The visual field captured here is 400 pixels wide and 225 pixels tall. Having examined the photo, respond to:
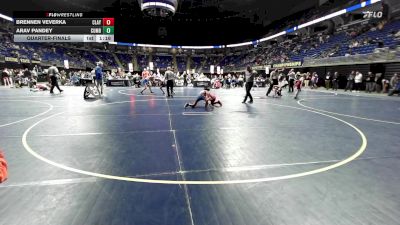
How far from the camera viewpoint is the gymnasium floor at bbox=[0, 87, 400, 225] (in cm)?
235

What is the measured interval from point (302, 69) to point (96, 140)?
34938 millimetres

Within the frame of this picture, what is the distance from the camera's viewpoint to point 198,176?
3.25 m

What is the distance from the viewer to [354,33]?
29156 millimetres

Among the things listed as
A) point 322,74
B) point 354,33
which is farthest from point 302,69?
point 354,33
